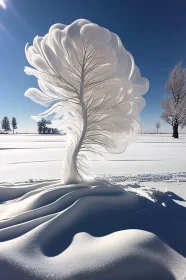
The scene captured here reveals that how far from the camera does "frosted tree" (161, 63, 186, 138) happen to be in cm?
2061

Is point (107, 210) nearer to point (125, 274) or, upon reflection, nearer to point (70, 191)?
point (70, 191)

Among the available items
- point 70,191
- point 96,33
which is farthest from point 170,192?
point 96,33

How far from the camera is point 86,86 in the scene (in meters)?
2.88

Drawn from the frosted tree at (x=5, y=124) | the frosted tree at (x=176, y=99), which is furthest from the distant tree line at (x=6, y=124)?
the frosted tree at (x=176, y=99)

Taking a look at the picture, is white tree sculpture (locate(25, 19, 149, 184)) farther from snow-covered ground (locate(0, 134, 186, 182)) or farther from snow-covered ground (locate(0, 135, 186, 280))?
snow-covered ground (locate(0, 134, 186, 182))

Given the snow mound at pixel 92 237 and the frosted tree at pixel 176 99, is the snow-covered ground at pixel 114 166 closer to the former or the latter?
the snow mound at pixel 92 237

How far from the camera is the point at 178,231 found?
1772 millimetres

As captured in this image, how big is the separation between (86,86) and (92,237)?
2.07 m

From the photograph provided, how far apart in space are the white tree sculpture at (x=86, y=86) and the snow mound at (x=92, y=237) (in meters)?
0.81

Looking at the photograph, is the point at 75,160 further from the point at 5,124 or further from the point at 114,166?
the point at 5,124

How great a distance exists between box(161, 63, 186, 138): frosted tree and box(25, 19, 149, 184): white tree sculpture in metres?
19.9

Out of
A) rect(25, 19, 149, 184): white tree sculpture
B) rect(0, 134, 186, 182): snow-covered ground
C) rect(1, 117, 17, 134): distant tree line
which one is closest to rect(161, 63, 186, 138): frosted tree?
rect(0, 134, 186, 182): snow-covered ground

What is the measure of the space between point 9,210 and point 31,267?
1096 mm

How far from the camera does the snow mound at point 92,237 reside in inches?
49.5
